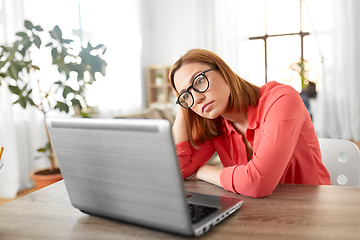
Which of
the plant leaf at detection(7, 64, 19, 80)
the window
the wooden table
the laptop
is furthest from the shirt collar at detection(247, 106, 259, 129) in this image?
the window

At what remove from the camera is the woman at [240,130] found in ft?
2.98

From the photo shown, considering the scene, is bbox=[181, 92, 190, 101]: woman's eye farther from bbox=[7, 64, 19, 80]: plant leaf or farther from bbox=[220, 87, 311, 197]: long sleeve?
bbox=[7, 64, 19, 80]: plant leaf

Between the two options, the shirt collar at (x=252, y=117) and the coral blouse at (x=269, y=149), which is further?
the shirt collar at (x=252, y=117)

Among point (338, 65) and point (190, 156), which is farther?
point (338, 65)

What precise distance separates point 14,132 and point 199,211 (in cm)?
301

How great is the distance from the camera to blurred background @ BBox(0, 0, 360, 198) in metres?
4.75

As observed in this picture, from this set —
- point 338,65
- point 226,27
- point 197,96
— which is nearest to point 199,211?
point 197,96

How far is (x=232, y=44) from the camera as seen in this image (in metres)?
5.54

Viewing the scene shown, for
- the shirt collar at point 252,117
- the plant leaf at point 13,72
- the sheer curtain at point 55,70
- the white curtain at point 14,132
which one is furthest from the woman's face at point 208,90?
the white curtain at point 14,132

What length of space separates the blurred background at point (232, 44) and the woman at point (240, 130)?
3127 millimetres

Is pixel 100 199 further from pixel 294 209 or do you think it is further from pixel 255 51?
pixel 255 51

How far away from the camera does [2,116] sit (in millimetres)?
3061

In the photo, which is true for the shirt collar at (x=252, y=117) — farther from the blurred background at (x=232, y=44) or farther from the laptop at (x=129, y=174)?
the blurred background at (x=232, y=44)

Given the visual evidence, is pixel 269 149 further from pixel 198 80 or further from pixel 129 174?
pixel 129 174
